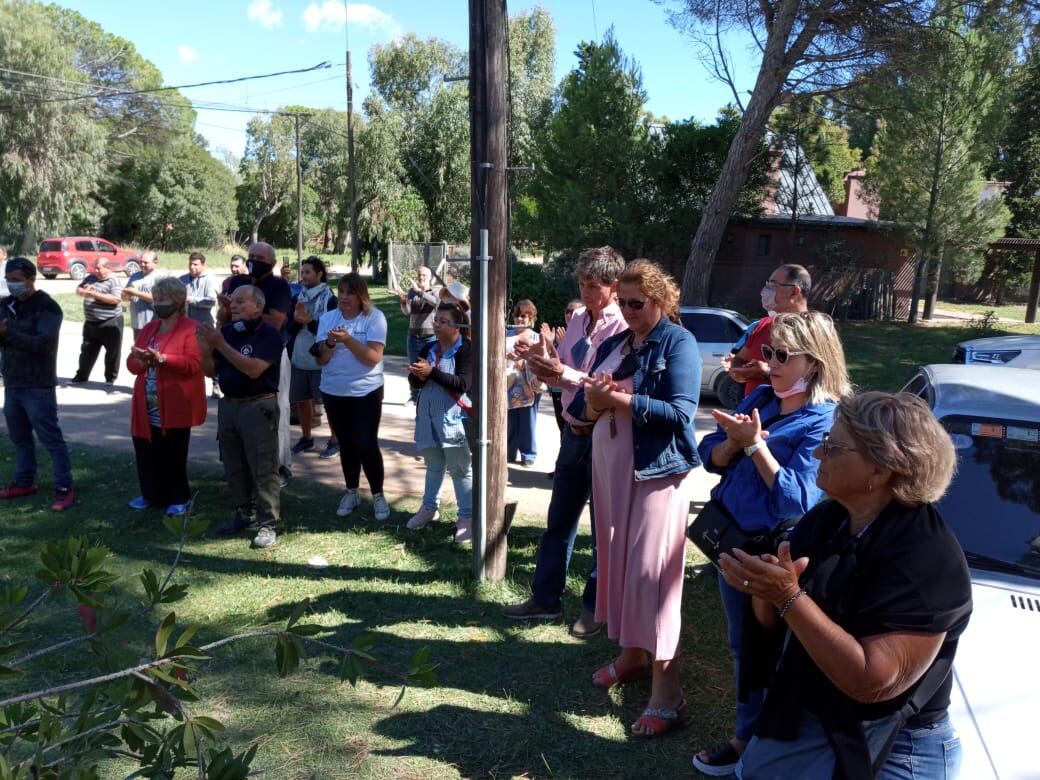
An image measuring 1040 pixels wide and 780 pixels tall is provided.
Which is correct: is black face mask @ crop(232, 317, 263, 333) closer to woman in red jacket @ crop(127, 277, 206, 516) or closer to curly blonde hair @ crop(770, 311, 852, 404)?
woman in red jacket @ crop(127, 277, 206, 516)

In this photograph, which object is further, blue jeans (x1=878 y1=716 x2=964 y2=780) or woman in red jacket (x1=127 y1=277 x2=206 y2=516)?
woman in red jacket (x1=127 y1=277 x2=206 y2=516)

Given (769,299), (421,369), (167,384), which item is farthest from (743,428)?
(167,384)

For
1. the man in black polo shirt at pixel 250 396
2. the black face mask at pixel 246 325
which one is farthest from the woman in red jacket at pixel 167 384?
the black face mask at pixel 246 325

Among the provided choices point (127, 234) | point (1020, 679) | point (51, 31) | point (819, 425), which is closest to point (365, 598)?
point (819, 425)

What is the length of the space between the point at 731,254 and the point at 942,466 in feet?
81.1

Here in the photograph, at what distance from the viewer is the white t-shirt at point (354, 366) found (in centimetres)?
633

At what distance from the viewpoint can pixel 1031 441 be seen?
3723mm

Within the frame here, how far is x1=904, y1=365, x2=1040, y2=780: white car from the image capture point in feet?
8.30


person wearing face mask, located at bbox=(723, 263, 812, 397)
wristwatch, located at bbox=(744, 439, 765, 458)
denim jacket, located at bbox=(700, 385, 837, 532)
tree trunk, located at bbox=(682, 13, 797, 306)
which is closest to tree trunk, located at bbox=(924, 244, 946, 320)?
tree trunk, located at bbox=(682, 13, 797, 306)

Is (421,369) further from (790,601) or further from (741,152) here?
(741,152)

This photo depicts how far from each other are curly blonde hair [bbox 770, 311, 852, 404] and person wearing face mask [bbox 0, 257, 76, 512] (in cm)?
567

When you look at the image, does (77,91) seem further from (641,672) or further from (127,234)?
(641,672)

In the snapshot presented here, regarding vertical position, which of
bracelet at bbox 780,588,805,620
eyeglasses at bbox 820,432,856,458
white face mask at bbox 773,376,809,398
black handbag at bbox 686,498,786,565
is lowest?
black handbag at bbox 686,498,786,565

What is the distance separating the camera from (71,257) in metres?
34.9
